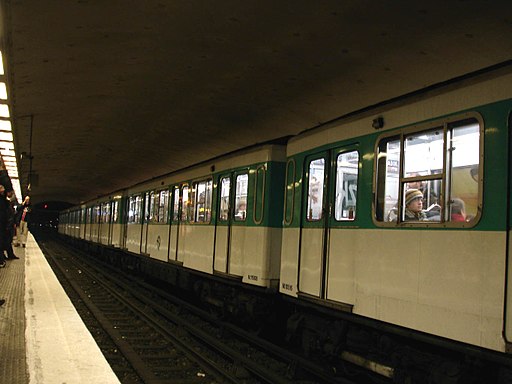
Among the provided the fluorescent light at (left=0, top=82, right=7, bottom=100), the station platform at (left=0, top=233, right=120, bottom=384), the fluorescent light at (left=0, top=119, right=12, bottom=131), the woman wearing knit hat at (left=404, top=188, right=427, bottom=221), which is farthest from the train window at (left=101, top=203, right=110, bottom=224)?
the woman wearing knit hat at (left=404, top=188, right=427, bottom=221)

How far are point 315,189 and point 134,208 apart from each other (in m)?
12.3

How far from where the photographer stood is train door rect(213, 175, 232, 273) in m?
9.58

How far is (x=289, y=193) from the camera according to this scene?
761cm

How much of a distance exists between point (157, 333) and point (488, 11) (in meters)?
7.41

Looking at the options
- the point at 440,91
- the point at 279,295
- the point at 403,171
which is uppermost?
the point at 440,91

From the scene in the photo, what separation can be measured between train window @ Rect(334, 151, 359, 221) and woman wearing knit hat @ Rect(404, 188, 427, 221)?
0.95 m

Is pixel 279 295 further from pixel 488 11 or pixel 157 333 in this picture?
pixel 488 11

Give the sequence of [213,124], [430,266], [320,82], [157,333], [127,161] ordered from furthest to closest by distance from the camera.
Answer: [127,161] → [213,124] → [157,333] → [320,82] → [430,266]

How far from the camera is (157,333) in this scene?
32.0 feet

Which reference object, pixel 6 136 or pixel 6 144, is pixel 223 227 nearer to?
pixel 6 136

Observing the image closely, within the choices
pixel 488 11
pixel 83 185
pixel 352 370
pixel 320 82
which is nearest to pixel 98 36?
pixel 320 82

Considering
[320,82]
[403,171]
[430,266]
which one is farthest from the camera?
[320,82]

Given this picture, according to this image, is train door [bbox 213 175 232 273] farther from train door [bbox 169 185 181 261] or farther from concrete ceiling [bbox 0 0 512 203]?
train door [bbox 169 185 181 261]

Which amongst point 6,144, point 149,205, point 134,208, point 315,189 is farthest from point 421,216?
point 134,208
